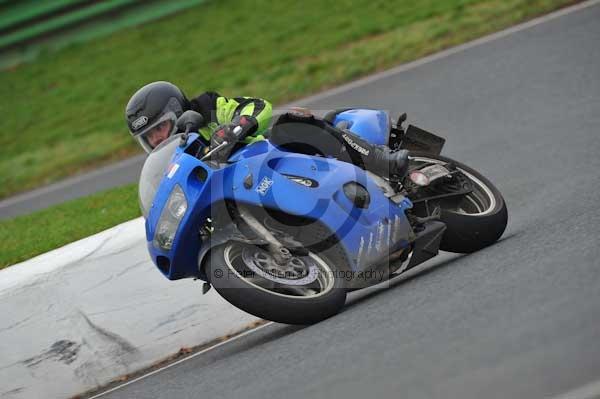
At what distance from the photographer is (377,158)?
6473mm

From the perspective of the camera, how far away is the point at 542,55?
1105 centimetres

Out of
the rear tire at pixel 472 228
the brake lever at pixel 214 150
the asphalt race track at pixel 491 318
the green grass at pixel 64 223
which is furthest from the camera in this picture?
the green grass at pixel 64 223

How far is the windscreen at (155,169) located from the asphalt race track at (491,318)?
0.97m

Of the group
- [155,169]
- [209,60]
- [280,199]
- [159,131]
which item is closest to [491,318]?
[280,199]

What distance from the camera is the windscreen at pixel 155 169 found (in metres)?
5.95

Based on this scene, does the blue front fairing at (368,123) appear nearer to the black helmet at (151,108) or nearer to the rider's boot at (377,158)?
the rider's boot at (377,158)

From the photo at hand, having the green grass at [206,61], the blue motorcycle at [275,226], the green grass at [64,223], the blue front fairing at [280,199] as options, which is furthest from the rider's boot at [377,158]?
the green grass at [206,61]

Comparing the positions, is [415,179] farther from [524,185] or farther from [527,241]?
[524,185]

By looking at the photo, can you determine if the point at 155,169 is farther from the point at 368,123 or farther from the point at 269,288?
the point at 368,123

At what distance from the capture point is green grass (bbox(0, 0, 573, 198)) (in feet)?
42.9

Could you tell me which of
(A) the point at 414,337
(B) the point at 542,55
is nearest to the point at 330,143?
(A) the point at 414,337

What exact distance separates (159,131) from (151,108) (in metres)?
0.15

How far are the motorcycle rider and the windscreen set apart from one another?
183 millimetres

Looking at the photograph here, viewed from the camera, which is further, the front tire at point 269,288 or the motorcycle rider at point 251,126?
the motorcycle rider at point 251,126
